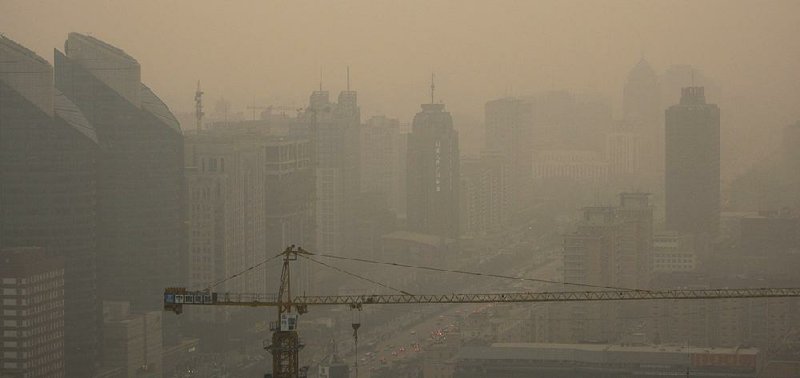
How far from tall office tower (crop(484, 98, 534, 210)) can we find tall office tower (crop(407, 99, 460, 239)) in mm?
503

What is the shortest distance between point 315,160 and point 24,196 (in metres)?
5.64

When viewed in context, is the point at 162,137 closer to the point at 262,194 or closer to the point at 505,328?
the point at 262,194

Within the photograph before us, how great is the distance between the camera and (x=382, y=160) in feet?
56.8

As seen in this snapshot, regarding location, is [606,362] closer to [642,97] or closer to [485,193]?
[642,97]

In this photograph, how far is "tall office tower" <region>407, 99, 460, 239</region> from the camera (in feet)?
54.6

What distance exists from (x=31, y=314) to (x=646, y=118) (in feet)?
26.3

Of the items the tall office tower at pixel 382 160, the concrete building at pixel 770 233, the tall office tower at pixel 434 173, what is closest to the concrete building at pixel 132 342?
the concrete building at pixel 770 233

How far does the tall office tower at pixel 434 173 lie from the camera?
54.6 ft

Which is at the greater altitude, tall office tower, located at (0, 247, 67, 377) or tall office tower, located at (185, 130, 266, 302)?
tall office tower, located at (185, 130, 266, 302)

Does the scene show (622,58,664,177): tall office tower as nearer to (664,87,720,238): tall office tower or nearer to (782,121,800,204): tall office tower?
(664,87,720,238): tall office tower

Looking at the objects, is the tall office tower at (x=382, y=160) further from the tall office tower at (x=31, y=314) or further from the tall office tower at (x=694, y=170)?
the tall office tower at (x=31, y=314)

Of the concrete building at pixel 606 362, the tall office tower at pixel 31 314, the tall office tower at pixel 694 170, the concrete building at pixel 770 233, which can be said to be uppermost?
the tall office tower at pixel 694 170

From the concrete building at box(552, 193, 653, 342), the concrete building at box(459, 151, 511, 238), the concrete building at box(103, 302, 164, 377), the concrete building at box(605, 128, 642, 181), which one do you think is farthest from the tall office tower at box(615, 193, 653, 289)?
the concrete building at box(103, 302, 164, 377)

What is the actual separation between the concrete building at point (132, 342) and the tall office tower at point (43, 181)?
0.11 meters
